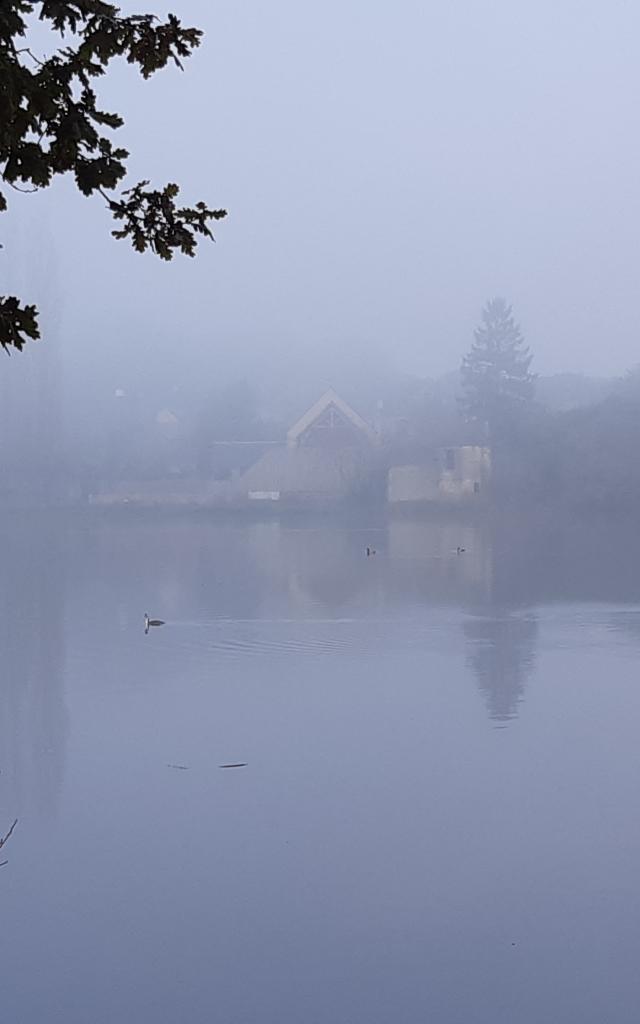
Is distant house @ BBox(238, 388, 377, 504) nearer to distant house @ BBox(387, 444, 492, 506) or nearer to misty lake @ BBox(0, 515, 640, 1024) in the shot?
distant house @ BBox(387, 444, 492, 506)

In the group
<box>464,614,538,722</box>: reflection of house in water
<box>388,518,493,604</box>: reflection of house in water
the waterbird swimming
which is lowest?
<box>464,614,538,722</box>: reflection of house in water

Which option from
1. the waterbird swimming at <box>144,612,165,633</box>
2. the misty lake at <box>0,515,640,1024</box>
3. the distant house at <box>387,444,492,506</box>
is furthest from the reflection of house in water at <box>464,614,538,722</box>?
the distant house at <box>387,444,492,506</box>

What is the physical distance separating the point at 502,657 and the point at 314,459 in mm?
37367

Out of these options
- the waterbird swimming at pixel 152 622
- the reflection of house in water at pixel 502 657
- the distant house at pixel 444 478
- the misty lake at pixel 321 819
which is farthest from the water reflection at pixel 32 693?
the distant house at pixel 444 478

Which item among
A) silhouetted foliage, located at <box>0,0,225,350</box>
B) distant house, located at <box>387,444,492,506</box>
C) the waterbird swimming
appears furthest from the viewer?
distant house, located at <box>387,444,492,506</box>

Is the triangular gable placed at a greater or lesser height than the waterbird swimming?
greater

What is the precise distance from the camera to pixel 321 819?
300 inches

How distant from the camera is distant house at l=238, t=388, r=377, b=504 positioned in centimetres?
4928

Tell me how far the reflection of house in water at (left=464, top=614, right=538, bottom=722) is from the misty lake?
0.18 feet

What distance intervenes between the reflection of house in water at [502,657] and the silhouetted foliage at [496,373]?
34.3 m

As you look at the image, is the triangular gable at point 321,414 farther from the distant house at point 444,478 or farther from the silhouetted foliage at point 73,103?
the silhouetted foliage at point 73,103

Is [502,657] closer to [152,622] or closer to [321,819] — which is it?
[152,622]

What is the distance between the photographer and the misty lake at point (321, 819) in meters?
5.47

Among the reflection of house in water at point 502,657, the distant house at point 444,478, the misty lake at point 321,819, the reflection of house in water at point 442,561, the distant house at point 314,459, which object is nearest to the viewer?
the misty lake at point 321,819
